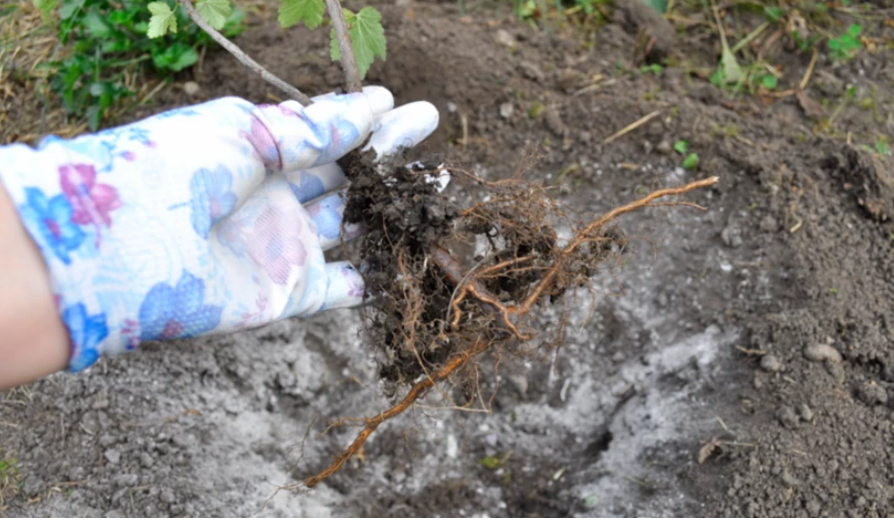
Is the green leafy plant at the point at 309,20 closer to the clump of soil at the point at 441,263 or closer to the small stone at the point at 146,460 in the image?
the clump of soil at the point at 441,263

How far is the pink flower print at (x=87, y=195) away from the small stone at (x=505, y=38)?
5.65 ft

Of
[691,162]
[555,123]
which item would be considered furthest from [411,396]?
[691,162]

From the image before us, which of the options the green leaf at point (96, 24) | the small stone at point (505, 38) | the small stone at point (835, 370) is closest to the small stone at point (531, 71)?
the small stone at point (505, 38)

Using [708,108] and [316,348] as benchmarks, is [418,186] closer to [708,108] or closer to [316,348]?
[316,348]

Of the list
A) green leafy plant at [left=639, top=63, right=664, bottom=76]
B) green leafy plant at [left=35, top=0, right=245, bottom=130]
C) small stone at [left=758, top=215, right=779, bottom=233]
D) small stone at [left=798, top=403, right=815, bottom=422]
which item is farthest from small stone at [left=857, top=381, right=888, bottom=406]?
green leafy plant at [left=35, top=0, right=245, bottom=130]

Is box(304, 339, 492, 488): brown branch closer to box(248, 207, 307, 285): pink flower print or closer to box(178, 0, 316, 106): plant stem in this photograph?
box(248, 207, 307, 285): pink flower print

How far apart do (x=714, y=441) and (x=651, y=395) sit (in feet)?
0.84

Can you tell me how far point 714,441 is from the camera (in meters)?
1.81

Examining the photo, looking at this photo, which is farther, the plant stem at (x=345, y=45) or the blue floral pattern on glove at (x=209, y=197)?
the plant stem at (x=345, y=45)

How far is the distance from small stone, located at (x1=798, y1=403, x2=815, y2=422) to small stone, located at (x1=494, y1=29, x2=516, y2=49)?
5.47 ft

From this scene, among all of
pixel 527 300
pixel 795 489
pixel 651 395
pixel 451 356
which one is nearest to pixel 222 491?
pixel 451 356

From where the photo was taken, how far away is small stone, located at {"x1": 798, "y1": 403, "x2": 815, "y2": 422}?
175 cm

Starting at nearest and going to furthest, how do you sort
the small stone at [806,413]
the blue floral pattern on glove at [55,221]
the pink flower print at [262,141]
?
1. the blue floral pattern on glove at [55,221]
2. the pink flower print at [262,141]
3. the small stone at [806,413]

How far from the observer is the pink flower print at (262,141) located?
1531mm
